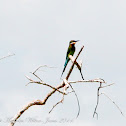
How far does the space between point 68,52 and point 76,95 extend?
106 inches

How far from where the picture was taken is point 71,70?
573 cm

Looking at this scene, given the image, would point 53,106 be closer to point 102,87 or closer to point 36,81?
point 36,81

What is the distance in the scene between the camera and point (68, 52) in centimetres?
741

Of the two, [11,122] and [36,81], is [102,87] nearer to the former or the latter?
[36,81]

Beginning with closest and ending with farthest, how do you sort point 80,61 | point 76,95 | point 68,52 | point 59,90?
point 76,95
point 59,90
point 80,61
point 68,52

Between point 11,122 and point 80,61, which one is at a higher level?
point 80,61

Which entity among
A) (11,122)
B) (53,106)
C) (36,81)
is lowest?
(11,122)

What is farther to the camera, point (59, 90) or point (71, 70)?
point (71, 70)

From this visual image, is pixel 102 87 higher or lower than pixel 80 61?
lower

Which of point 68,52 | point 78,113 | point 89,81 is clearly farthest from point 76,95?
point 68,52

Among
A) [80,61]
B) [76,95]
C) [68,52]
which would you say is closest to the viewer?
[76,95]

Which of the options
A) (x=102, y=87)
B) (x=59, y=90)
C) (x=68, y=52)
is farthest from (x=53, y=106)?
(x=68, y=52)

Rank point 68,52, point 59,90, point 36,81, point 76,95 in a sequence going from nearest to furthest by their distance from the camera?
point 76,95, point 59,90, point 36,81, point 68,52

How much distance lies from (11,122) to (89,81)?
166 centimetres
